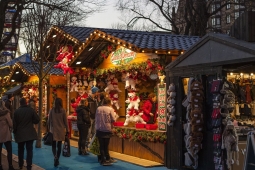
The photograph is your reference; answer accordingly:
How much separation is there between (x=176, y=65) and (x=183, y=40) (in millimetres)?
3014

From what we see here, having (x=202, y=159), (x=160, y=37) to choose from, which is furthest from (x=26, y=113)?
(x=160, y=37)

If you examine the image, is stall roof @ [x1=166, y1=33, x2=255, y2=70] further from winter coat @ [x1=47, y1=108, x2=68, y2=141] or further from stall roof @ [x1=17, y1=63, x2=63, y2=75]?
stall roof @ [x1=17, y1=63, x2=63, y2=75]

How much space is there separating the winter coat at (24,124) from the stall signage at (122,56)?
14.5ft

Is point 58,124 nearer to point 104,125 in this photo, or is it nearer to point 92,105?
point 104,125

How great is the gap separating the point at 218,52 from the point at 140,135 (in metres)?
4.14

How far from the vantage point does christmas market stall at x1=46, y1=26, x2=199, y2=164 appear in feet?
38.0

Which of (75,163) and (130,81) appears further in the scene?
(130,81)

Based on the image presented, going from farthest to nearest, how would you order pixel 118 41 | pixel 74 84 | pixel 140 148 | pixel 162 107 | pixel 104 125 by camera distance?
pixel 74 84 < pixel 118 41 < pixel 140 148 < pixel 162 107 < pixel 104 125

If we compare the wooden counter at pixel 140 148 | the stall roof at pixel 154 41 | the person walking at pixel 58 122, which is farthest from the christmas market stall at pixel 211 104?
the person walking at pixel 58 122

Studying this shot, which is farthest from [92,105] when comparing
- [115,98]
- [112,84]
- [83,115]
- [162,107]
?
[162,107]

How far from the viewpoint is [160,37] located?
13.2m

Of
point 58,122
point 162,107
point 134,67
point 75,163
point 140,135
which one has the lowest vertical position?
point 75,163

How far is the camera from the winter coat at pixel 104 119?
36.6 ft

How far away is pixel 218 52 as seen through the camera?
896 cm
